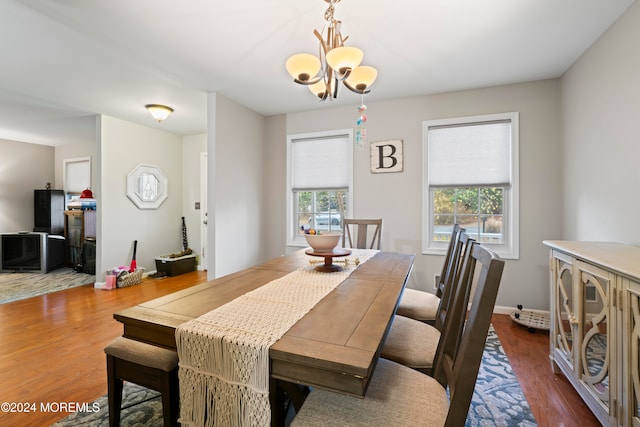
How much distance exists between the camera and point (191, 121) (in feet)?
14.9

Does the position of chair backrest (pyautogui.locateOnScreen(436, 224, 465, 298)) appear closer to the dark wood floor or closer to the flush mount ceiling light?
the dark wood floor

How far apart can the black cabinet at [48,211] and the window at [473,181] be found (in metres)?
6.97

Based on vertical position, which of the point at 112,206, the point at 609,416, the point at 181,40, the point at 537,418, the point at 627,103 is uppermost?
the point at 181,40

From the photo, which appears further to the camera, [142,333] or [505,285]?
[505,285]

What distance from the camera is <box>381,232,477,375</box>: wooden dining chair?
1.12 meters

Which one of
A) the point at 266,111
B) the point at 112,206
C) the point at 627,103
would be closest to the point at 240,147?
the point at 266,111

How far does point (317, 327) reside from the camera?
977 mm

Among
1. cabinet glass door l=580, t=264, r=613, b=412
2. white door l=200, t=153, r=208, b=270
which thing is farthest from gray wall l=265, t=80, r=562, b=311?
white door l=200, t=153, r=208, b=270

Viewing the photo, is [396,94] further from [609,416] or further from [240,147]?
[609,416]

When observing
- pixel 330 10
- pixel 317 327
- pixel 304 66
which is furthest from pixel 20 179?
pixel 317 327

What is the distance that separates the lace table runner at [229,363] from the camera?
867 millimetres

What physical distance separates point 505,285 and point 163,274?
197 inches

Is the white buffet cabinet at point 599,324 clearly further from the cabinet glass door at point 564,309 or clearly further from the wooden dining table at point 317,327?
the wooden dining table at point 317,327

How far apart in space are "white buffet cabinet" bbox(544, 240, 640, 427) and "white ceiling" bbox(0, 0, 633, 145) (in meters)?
1.65
